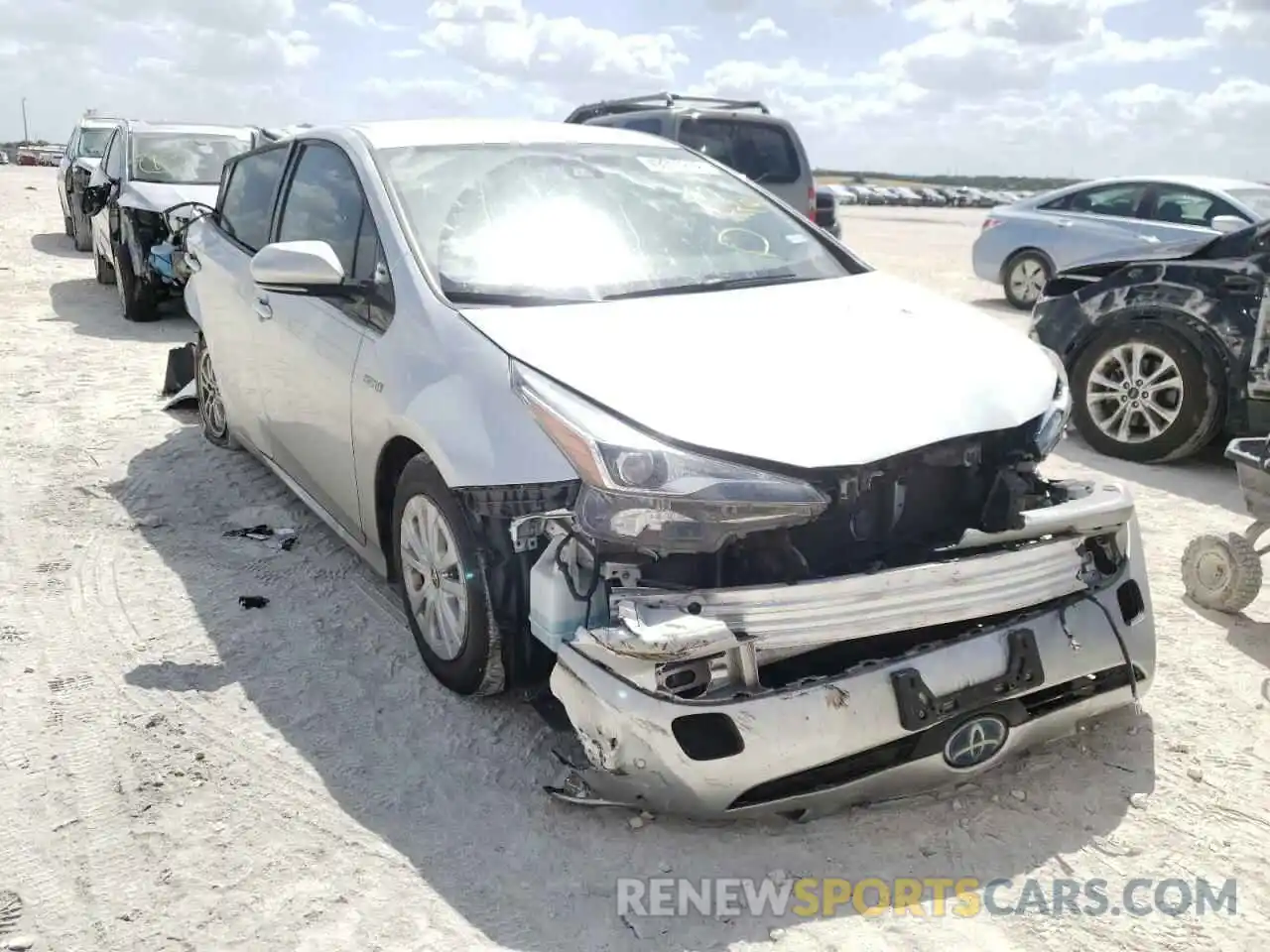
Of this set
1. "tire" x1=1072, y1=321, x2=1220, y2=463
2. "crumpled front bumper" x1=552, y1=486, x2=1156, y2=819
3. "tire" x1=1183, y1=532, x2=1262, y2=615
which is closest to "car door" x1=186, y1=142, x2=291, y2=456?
"crumpled front bumper" x1=552, y1=486, x2=1156, y2=819

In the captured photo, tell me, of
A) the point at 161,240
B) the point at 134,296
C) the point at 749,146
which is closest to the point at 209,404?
the point at 134,296

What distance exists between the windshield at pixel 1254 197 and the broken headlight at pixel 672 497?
9.35 meters

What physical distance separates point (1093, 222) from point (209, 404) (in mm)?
9270

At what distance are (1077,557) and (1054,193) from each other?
34.7 feet

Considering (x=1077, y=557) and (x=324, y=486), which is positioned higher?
(x=1077, y=557)

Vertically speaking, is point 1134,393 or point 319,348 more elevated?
point 319,348

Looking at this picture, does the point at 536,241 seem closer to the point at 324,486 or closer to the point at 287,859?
the point at 324,486

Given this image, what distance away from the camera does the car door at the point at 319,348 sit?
12.7 feet

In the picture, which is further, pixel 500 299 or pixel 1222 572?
pixel 1222 572

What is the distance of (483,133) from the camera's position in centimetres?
426

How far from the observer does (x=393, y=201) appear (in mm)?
3762

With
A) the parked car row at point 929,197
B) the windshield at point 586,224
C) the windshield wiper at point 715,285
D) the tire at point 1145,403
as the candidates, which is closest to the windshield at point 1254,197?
the tire at point 1145,403

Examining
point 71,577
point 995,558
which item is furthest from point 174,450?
point 995,558

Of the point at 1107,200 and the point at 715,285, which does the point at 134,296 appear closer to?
the point at 715,285
